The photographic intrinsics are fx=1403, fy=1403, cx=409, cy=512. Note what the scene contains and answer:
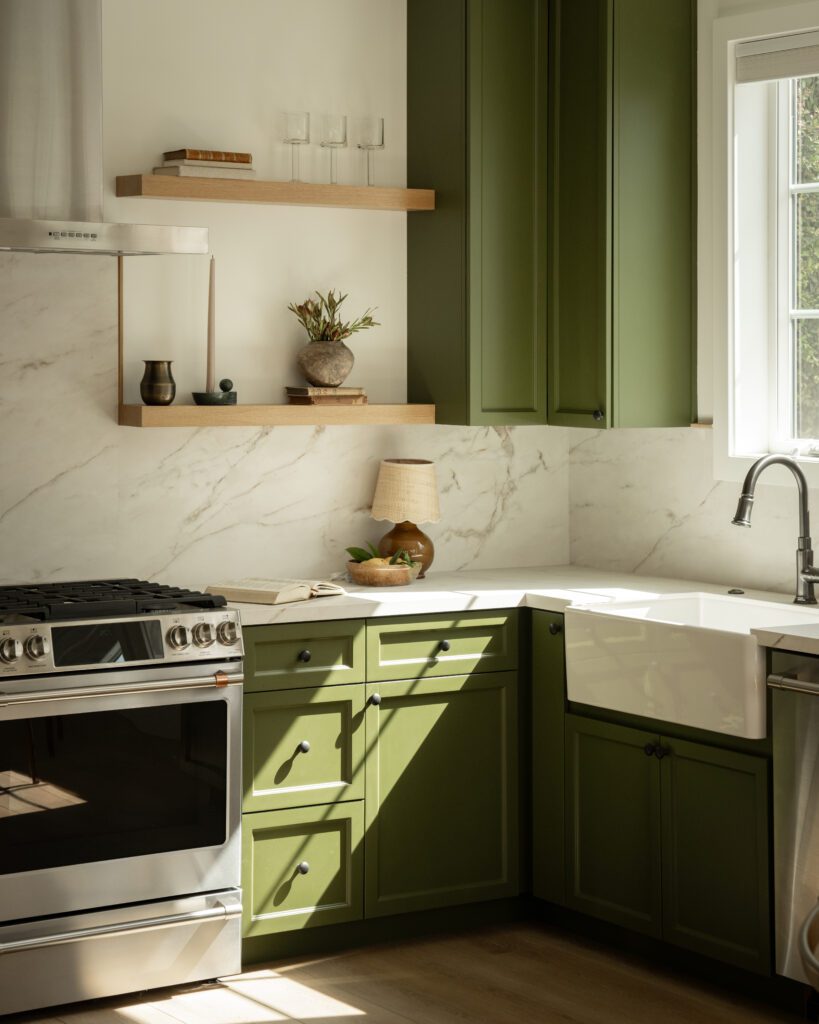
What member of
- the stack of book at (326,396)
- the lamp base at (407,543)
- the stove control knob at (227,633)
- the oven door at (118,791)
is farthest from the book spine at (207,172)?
the oven door at (118,791)

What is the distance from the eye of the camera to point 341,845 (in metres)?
3.77

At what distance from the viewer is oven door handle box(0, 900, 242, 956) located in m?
3.27

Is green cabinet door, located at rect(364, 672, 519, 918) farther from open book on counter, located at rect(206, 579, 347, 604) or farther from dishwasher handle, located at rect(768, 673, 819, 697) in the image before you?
Answer: dishwasher handle, located at rect(768, 673, 819, 697)

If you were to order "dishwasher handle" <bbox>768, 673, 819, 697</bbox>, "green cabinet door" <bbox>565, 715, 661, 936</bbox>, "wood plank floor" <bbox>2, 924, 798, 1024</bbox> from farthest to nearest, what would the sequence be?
"green cabinet door" <bbox>565, 715, 661, 936</bbox>
"wood plank floor" <bbox>2, 924, 798, 1024</bbox>
"dishwasher handle" <bbox>768, 673, 819, 697</bbox>

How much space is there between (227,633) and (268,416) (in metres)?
0.75

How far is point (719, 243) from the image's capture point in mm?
4121

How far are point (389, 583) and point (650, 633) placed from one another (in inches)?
34.5

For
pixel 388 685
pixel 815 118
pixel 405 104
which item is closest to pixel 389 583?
pixel 388 685

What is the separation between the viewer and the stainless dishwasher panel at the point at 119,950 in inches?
129

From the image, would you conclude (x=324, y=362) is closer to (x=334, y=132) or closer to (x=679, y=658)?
(x=334, y=132)

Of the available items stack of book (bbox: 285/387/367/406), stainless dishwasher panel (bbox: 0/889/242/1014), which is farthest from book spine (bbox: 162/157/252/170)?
stainless dishwasher panel (bbox: 0/889/242/1014)

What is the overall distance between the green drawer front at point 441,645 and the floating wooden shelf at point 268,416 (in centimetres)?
64

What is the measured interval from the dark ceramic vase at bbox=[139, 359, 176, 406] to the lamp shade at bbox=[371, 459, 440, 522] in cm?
74

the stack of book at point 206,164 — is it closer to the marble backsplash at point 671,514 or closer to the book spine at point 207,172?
the book spine at point 207,172
